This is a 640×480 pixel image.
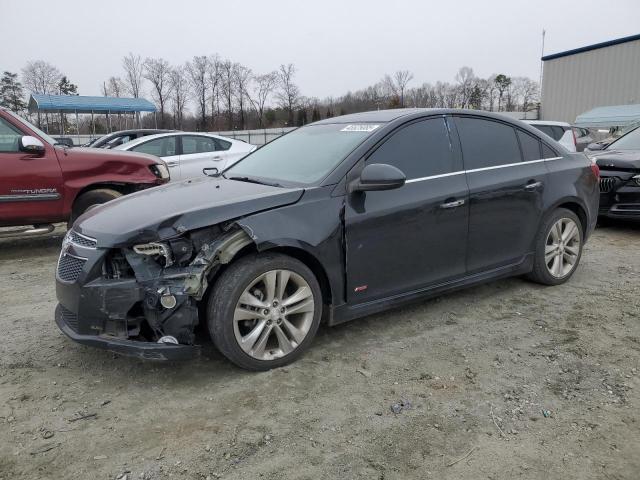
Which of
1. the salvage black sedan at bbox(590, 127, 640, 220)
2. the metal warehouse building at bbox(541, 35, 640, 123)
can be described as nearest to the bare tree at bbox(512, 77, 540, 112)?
the metal warehouse building at bbox(541, 35, 640, 123)

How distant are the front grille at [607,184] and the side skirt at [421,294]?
3470 mm

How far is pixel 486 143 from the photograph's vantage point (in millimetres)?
4180

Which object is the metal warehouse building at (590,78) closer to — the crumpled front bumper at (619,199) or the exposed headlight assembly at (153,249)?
the crumpled front bumper at (619,199)

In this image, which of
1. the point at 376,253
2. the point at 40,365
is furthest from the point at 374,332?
the point at 40,365

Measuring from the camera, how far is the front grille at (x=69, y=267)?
9.80 ft

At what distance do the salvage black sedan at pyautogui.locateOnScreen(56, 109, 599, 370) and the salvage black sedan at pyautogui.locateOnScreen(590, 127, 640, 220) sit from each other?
2.93 meters

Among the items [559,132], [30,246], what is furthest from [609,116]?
[30,246]

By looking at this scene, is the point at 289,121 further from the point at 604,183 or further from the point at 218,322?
the point at 218,322

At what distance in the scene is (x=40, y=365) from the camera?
328 centimetres

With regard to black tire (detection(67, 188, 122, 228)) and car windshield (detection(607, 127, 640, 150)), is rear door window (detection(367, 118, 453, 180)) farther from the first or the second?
car windshield (detection(607, 127, 640, 150))

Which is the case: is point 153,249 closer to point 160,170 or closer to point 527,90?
point 160,170

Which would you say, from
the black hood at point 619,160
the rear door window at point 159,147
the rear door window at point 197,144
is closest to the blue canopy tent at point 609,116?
the black hood at point 619,160

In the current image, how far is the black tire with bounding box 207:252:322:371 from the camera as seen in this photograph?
9.55 ft

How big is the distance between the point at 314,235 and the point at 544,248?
2.42 metres
